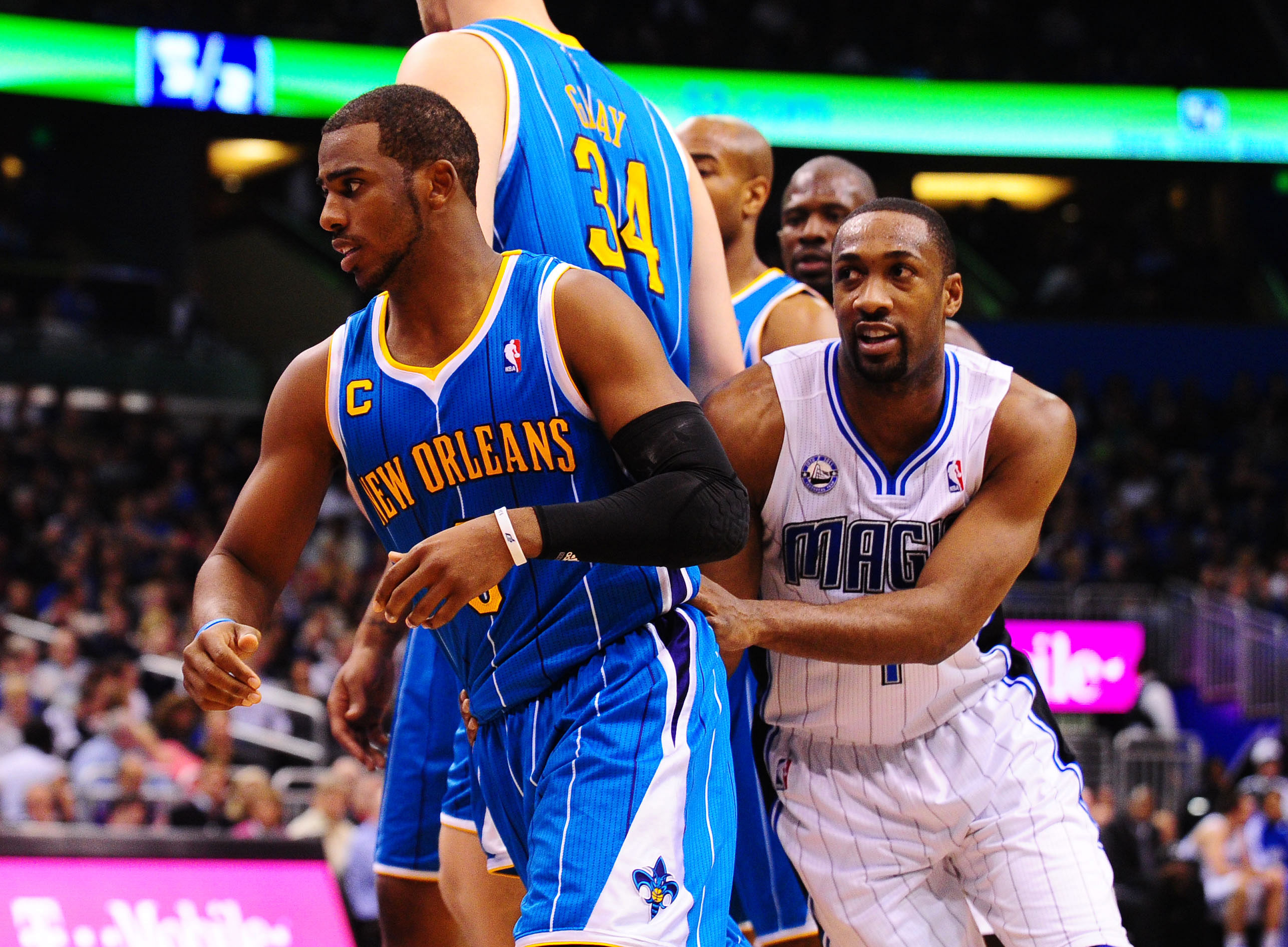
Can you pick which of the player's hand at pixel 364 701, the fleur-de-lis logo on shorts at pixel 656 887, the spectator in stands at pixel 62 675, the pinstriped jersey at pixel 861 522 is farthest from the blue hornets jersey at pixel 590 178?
the spectator in stands at pixel 62 675

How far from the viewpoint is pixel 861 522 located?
327 centimetres

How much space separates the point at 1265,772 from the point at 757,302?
9318 millimetres

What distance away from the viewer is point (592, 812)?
2451 millimetres

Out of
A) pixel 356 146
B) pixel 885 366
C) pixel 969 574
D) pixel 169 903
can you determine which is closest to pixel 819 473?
pixel 885 366

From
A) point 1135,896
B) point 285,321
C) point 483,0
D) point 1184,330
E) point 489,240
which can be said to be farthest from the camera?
point 285,321

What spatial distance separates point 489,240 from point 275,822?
6879mm

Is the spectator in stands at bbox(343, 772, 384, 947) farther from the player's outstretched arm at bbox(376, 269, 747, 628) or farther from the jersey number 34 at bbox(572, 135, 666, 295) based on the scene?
the player's outstretched arm at bbox(376, 269, 747, 628)

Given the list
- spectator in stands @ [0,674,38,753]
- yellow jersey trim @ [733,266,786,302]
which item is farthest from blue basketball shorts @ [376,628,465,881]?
spectator in stands @ [0,674,38,753]

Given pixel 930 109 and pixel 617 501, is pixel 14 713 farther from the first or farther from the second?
pixel 930 109

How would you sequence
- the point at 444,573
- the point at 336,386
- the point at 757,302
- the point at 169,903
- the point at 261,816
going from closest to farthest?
the point at 444,573 < the point at 336,386 < the point at 757,302 < the point at 169,903 < the point at 261,816

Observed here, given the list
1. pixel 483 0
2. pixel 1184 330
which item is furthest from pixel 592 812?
pixel 1184 330

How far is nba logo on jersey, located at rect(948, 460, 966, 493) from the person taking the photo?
3279mm

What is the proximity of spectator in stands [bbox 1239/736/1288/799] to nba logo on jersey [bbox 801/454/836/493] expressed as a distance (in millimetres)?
9251

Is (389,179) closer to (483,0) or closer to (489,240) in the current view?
(489,240)
